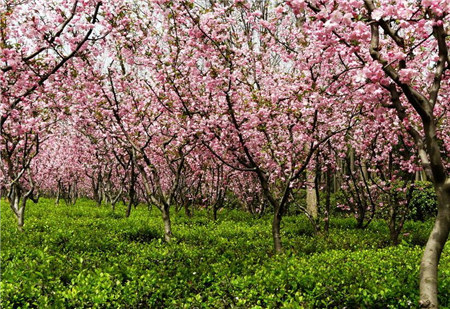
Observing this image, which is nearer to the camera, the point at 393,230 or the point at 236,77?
the point at 236,77

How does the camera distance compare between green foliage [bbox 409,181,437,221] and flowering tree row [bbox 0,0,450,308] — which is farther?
green foliage [bbox 409,181,437,221]

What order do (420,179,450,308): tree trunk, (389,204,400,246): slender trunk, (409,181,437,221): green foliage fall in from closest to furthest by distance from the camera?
(420,179,450,308): tree trunk → (389,204,400,246): slender trunk → (409,181,437,221): green foliage

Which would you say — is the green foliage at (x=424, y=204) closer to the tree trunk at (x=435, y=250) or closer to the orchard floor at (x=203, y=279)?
the orchard floor at (x=203, y=279)

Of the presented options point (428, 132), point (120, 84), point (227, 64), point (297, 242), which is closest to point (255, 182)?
point (297, 242)

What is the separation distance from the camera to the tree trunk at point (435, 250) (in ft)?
14.3

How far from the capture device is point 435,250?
4449 mm

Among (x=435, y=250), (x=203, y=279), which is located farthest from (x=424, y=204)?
(x=203, y=279)

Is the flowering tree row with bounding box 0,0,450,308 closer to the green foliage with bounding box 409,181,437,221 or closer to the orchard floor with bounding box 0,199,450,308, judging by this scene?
the orchard floor with bounding box 0,199,450,308

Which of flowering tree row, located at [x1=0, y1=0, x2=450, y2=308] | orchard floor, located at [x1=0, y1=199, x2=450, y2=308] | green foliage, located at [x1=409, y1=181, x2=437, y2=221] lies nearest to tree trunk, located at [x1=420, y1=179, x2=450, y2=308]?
flowering tree row, located at [x1=0, y1=0, x2=450, y2=308]

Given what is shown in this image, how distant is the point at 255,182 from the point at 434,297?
1317cm

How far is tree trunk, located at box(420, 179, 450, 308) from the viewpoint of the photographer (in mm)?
4363

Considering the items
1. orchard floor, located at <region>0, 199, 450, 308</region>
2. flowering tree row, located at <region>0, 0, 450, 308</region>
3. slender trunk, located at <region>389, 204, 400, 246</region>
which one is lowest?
orchard floor, located at <region>0, 199, 450, 308</region>

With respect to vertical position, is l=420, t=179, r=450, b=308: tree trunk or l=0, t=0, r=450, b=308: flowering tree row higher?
l=0, t=0, r=450, b=308: flowering tree row

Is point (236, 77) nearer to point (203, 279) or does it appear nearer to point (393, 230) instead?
point (203, 279)
